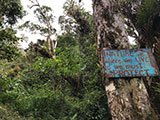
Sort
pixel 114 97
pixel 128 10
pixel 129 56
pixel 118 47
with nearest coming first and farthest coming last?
pixel 114 97 < pixel 129 56 < pixel 118 47 < pixel 128 10

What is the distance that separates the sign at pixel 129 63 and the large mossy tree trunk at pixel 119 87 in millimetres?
91

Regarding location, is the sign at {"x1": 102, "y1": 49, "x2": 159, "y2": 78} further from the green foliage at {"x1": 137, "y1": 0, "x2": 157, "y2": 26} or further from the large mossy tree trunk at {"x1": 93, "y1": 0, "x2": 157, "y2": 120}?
the green foliage at {"x1": 137, "y1": 0, "x2": 157, "y2": 26}

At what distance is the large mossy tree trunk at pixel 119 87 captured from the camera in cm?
135

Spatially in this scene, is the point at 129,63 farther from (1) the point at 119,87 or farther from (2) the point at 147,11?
(2) the point at 147,11

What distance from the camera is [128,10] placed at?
5.36 meters

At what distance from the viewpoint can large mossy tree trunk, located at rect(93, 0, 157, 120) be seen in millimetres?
1352

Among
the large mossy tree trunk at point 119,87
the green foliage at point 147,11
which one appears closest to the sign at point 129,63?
the large mossy tree trunk at point 119,87

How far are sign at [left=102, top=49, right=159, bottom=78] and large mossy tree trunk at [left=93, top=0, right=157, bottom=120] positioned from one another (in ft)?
0.30

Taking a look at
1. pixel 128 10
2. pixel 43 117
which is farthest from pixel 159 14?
pixel 43 117

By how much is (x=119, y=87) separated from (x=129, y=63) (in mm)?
331

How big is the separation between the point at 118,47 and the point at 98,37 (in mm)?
377

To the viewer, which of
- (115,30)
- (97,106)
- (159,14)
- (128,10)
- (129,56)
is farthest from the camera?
(128,10)

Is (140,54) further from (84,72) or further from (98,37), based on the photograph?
(84,72)

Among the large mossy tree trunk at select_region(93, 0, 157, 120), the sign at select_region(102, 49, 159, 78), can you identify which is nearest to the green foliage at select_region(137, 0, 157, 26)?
the large mossy tree trunk at select_region(93, 0, 157, 120)
